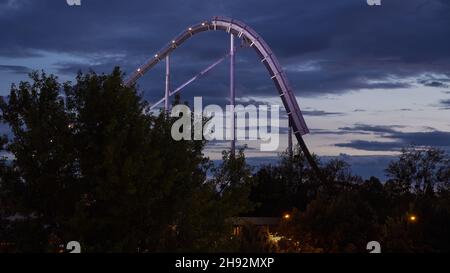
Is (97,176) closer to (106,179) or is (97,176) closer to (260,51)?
(106,179)

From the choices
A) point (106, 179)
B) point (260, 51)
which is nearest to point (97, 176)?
point (106, 179)

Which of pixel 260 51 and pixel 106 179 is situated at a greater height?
pixel 260 51

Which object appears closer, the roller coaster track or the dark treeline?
the dark treeline

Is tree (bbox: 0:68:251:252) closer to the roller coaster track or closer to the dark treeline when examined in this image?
the dark treeline

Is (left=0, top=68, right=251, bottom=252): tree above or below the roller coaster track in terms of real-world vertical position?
below

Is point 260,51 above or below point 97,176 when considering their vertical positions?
above

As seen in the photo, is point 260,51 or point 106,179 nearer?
point 106,179

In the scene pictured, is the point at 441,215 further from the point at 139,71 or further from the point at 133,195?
the point at 133,195

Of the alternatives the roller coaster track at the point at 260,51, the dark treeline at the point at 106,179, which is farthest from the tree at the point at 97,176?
the roller coaster track at the point at 260,51

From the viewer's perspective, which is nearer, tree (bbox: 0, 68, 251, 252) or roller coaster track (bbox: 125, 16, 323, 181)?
tree (bbox: 0, 68, 251, 252)

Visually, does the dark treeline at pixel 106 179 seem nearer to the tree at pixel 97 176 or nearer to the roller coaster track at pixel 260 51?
the tree at pixel 97 176

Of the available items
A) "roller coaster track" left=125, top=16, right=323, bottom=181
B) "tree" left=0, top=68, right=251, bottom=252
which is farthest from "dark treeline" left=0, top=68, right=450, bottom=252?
"roller coaster track" left=125, top=16, right=323, bottom=181

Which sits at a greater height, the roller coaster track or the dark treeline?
the roller coaster track
